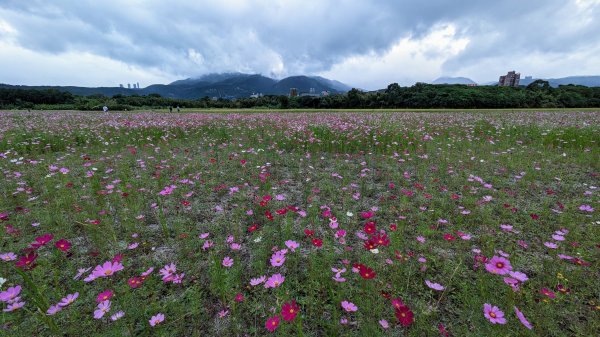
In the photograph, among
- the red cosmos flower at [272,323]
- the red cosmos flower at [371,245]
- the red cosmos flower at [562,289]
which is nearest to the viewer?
the red cosmos flower at [272,323]

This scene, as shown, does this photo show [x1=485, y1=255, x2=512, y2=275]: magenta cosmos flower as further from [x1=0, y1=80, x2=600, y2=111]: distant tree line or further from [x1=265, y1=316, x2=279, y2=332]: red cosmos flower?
[x1=0, y1=80, x2=600, y2=111]: distant tree line

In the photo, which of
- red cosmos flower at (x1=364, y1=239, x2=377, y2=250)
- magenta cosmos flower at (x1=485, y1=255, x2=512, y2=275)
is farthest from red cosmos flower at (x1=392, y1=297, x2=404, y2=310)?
Result: magenta cosmos flower at (x1=485, y1=255, x2=512, y2=275)

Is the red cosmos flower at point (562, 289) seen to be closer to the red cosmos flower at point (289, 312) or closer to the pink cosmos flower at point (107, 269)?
the red cosmos flower at point (289, 312)

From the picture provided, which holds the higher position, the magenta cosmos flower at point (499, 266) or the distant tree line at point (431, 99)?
the distant tree line at point (431, 99)

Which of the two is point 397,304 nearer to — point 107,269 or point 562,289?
point 562,289

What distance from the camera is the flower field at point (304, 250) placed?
2.05 meters

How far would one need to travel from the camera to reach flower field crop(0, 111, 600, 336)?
2047 mm

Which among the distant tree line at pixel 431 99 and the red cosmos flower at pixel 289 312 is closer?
the red cosmos flower at pixel 289 312

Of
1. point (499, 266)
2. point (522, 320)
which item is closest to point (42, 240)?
point (522, 320)

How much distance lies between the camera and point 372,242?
7.66 feet

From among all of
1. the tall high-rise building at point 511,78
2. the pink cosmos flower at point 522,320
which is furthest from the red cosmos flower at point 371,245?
the tall high-rise building at point 511,78

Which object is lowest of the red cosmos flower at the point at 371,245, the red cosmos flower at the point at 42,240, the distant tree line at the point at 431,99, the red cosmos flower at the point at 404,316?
the red cosmos flower at the point at 404,316

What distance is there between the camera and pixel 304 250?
3074 mm

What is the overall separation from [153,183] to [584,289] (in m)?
6.07
